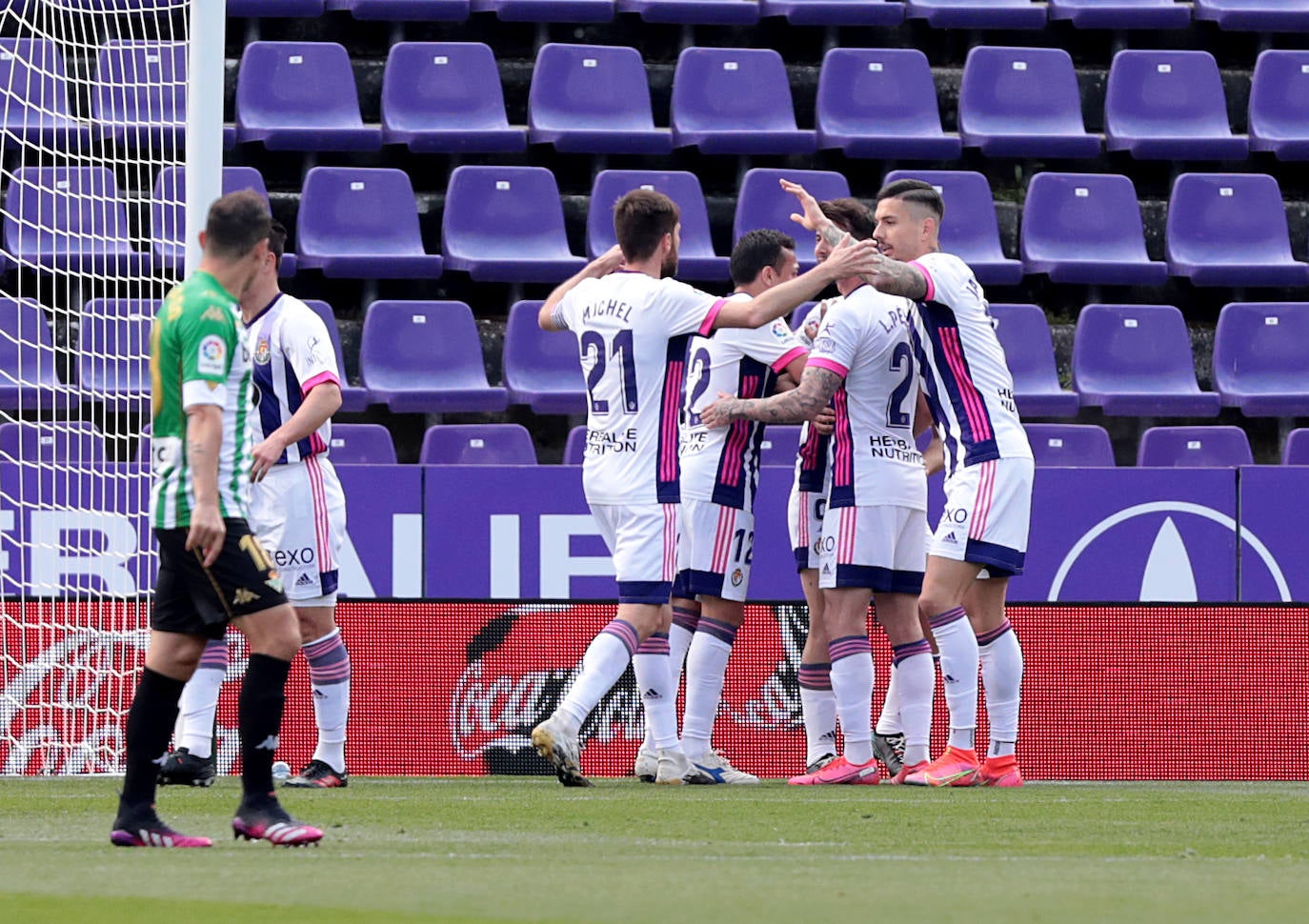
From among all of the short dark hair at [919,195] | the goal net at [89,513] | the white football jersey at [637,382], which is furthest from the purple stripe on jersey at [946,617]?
the goal net at [89,513]

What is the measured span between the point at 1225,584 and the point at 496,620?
11.5 feet

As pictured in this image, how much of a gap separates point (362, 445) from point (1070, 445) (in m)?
3.94

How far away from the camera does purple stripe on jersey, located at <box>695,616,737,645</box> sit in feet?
25.8

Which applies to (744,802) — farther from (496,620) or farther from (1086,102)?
(1086,102)

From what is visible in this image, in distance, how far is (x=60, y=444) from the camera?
9.19 m

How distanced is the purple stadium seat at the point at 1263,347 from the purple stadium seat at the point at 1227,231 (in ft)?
2.31

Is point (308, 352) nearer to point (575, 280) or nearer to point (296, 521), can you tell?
point (296, 521)

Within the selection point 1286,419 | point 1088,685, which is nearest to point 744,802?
point 1088,685

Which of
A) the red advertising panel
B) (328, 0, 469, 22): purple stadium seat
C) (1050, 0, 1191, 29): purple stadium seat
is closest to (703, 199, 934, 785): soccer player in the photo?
the red advertising panel

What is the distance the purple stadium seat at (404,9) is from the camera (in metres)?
13.5

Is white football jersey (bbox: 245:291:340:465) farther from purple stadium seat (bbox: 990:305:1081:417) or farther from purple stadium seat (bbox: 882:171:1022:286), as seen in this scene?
purple stadium seat (bbox: 882:171:1022:286)

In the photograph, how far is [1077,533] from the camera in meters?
9.55

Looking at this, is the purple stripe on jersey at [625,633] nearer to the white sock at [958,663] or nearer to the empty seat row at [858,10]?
the white sock at [958,663]

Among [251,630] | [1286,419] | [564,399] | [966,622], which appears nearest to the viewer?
[251,630]
